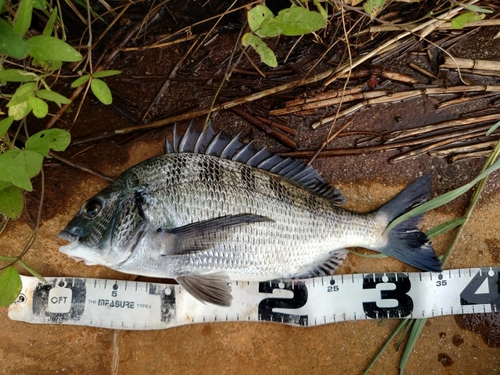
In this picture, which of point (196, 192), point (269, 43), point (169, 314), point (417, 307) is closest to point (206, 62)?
point (269, 43)

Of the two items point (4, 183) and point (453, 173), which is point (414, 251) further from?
point (4, 183)

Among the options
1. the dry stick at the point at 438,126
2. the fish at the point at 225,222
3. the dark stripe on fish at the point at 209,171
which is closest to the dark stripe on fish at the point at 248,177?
the fish at the point at 225,222

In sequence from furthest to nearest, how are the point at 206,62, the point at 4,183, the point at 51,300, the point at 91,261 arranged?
the point at 206,62 → the point at 51,300 → the point at 91,261 → the point at 4,183

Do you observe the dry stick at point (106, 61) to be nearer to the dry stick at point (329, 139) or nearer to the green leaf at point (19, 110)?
the green leaf at point (19, 110)

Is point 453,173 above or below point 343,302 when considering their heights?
above

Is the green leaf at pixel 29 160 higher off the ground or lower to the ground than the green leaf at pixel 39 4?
lower
